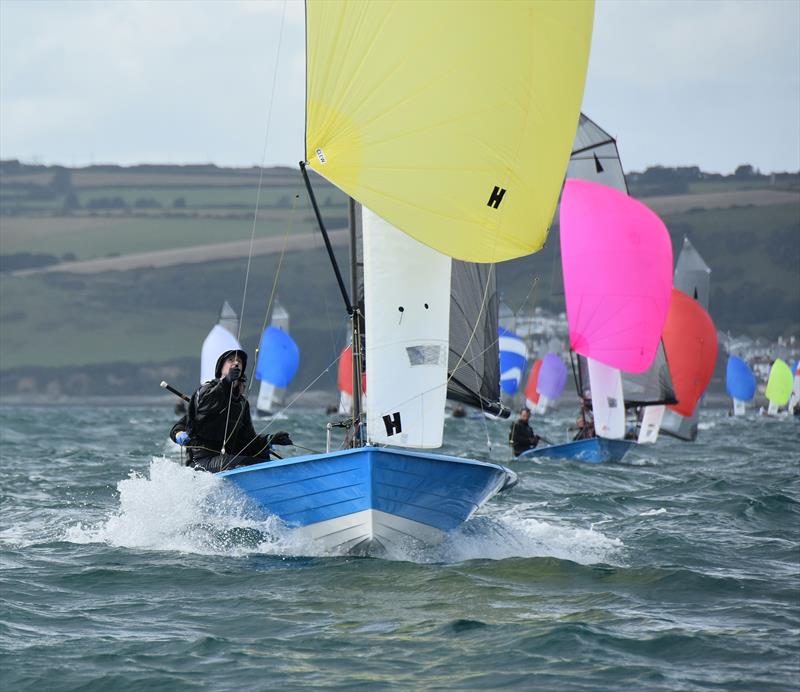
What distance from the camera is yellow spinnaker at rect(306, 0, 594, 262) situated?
9336 millimetres

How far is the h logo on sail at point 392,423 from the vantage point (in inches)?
393

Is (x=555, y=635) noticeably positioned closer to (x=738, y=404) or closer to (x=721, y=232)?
(x=738, y=404)

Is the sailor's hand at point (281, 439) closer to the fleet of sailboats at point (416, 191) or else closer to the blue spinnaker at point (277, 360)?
the fleet of sailboats at point (416, 191)

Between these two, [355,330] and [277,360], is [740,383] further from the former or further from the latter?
[355,330]

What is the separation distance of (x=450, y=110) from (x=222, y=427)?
135 inches

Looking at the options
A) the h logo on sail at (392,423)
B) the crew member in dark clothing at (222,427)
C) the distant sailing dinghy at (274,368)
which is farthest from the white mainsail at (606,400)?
the distant sailing dinghy at (274,368)

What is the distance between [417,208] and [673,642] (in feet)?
12.5

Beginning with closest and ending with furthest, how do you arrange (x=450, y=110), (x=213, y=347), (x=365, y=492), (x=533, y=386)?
(x=365, y=492) < (x=450, y=110) < (x=213, y=347) < (x=533, y=386)

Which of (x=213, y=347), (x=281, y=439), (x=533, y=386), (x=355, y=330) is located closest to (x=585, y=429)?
(x=281, y=439)

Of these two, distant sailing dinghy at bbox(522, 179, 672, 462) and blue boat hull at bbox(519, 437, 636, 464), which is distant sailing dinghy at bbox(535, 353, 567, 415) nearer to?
distant sailing dinghy at bbox(522, 179, 672, 462)

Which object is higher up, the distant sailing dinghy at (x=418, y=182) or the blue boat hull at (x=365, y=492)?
the distant sailing dinghy at (x=418, y=182)

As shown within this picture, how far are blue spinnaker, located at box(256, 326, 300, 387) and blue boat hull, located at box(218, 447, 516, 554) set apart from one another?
1803 inches

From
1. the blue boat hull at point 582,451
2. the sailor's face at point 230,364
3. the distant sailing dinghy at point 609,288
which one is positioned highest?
the distant sailing dinghy at point 609,288

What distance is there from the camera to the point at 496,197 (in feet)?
32.1
